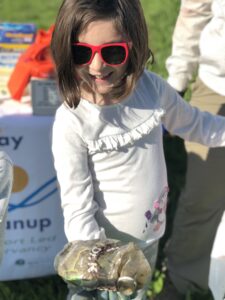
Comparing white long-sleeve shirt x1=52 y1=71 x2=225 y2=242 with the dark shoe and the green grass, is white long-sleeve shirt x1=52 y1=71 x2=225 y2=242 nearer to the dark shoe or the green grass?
the green grass

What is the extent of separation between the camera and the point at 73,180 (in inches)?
64.1

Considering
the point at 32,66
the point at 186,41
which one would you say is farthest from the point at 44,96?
the point at 186,41

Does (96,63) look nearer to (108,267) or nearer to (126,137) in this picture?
(126,137)

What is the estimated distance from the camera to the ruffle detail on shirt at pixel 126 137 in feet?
5.46

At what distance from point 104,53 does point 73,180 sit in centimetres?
35

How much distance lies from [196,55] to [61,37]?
0.81m

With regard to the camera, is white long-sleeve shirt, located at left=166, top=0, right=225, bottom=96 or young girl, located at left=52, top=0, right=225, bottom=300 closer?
young girl, located at left=52, top=0, right=225, bottom=300

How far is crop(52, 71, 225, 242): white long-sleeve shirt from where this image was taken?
1633 mm

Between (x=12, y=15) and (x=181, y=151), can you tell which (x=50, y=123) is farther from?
(x=12, y=15)

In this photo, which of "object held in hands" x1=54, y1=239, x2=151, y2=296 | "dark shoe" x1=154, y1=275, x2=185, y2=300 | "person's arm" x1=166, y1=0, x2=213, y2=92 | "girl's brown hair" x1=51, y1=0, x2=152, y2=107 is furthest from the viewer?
"dark shoe" x1=154, y1=275, x2=185, y2=300

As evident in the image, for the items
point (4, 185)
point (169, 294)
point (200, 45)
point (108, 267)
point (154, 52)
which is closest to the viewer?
point (108, 267)

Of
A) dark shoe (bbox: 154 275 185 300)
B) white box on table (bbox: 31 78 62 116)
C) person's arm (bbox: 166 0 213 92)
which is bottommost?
dark shoe (bbox: 154 275 185 300)

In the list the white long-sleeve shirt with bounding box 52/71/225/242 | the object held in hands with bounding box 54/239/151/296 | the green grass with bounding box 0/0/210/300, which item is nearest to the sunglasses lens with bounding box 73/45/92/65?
the white long-sleeve shirt with bounding box 52/71/225/242

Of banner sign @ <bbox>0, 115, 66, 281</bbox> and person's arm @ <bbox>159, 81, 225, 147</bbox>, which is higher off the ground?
person's arm @ <bbox>159, 81, 225, 147</bbox>
